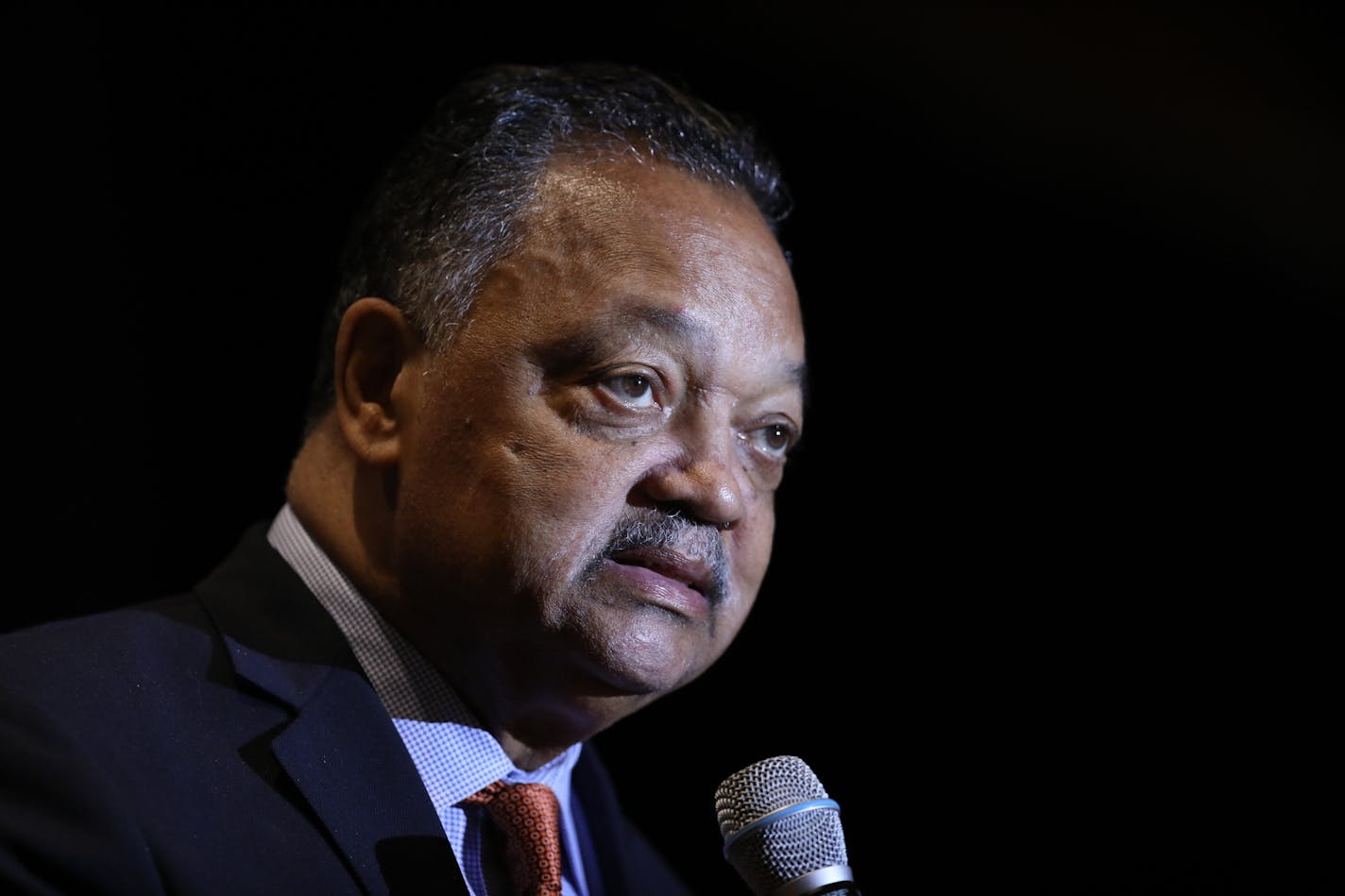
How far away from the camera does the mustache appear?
1.87 m

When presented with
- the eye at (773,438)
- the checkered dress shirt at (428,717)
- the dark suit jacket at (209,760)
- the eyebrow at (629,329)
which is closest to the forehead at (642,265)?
the eyebrow at (629,329)

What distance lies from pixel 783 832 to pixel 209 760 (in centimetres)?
80

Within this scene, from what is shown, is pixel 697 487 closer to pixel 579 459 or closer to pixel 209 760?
pixel 579 459

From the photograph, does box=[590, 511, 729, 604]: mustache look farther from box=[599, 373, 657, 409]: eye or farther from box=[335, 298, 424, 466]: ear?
box=[335, 298, 424, 466]: ear

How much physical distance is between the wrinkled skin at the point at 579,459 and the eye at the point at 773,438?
0.11ft

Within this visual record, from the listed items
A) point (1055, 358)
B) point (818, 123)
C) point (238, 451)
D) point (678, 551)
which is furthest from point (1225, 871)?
point (238, 451)

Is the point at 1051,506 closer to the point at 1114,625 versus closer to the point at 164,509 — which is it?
the point at 1114,625

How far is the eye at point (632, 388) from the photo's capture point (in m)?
1.90

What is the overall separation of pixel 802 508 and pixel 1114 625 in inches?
33.7

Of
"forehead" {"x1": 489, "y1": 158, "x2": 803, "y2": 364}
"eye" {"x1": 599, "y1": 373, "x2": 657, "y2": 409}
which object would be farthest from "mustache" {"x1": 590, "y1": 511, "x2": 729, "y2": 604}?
"forehead" {"x1": 489, "y1": 158, "x2": 803, "y2": 364}

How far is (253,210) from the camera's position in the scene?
317 centimetres

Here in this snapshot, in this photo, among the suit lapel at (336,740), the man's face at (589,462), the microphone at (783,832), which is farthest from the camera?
the man's face at (589,462)

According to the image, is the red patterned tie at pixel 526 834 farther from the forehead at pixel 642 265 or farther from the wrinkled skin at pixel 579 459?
the forehead at pixel 642 265

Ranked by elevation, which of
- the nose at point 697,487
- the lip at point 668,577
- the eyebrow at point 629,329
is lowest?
the lip at point 668,577
